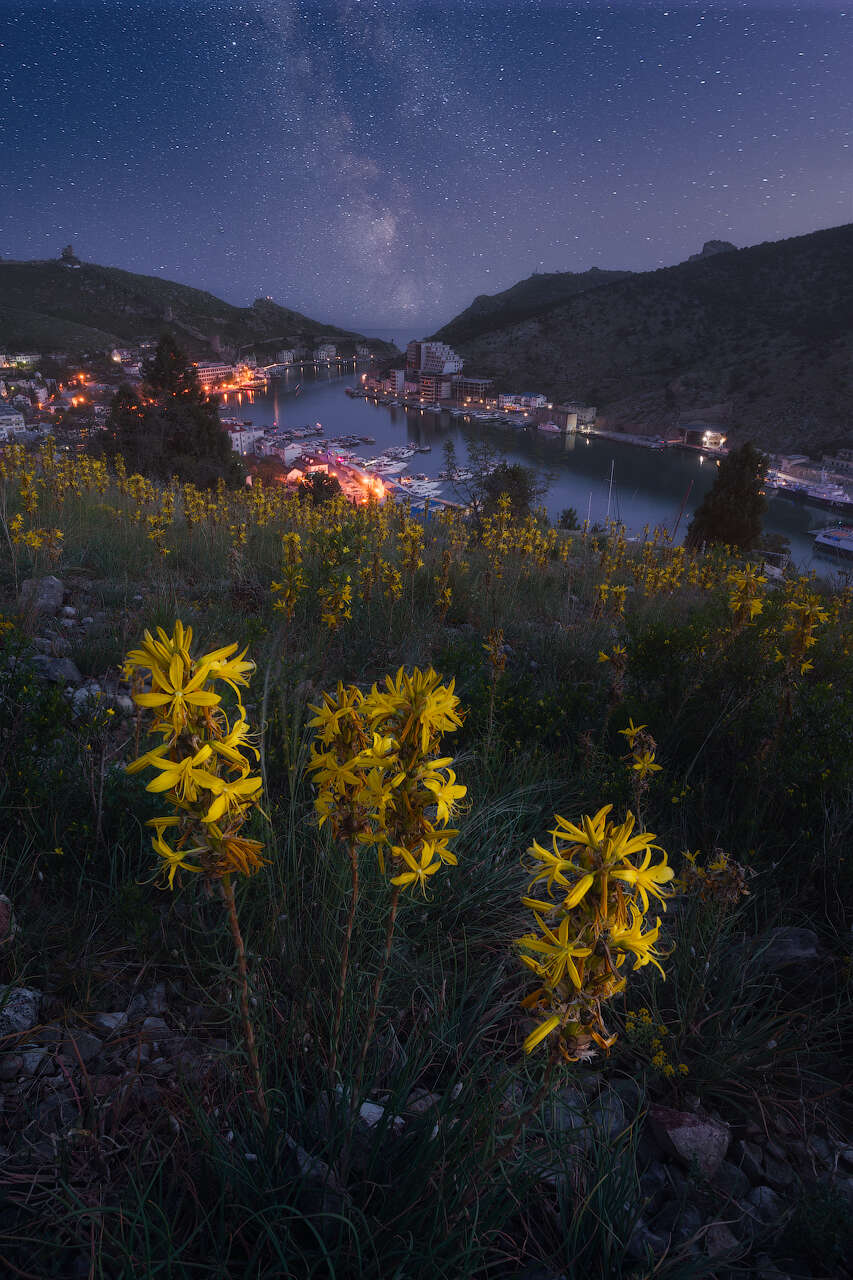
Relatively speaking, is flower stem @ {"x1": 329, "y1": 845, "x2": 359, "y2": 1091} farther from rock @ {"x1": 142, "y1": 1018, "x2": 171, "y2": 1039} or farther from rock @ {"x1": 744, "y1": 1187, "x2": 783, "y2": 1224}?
rock @ {"x1": 744, "y1": 1187, "x2": 783, "y2": 1224}

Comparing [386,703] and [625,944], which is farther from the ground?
[386,703]

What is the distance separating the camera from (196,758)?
43.8 inches

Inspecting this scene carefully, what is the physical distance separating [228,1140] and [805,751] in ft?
11.3

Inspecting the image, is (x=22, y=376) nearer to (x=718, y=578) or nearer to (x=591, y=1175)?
(x=718, y=578)

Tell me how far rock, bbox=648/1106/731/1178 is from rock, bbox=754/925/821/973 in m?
0.76

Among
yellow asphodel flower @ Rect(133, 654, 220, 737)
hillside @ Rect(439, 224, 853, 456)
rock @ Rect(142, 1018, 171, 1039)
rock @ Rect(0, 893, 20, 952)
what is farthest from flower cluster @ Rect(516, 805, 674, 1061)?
hillside @ Rect(439, 224, 853, 456)

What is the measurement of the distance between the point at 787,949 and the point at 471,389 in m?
76.8

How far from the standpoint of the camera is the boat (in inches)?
751

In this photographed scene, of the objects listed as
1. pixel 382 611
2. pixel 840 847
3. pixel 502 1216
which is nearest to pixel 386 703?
pixel 502 1216

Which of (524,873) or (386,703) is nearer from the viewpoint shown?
(386,703)

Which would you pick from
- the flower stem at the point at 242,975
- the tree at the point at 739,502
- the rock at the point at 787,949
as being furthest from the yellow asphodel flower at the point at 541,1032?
the tree at the point at 739,502

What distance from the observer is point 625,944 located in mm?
1179

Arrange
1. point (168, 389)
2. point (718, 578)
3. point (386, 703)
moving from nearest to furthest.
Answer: point (386, 703) → point (718, 578) → point (168, 389)

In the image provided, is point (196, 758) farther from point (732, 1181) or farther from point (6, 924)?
point (732, 1181)
